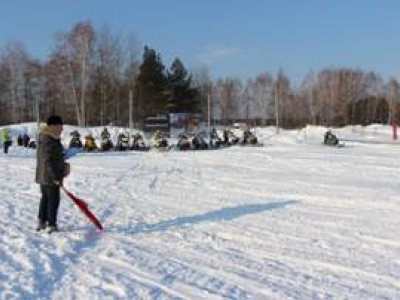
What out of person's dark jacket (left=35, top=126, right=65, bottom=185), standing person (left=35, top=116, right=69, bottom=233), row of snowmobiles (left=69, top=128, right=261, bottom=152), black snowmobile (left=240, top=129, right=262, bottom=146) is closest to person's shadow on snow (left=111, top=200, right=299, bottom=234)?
standing person (left=35, top=116, right=69, bottom=233)

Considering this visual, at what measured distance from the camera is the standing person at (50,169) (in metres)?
8.35

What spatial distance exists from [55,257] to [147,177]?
947cm

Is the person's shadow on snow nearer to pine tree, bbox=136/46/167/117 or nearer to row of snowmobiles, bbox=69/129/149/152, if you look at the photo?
row of snowmobiles, bbox=69/129/149/152

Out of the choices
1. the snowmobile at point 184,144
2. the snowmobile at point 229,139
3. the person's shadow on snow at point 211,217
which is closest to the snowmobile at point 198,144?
the snowmobile at point 184,144

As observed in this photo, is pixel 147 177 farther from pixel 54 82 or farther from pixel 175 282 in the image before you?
pixel 54 82

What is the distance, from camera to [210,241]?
7.92 meters

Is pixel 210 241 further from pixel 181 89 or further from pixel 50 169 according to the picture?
pixel 181 89

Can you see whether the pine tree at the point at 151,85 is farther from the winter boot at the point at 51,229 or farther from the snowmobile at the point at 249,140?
the winter boot at the point at 51,229

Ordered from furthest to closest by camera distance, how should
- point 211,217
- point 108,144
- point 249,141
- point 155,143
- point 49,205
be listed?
point 249,141 → point 108,144 → point 155,143 → point 211,217 → point 49,205

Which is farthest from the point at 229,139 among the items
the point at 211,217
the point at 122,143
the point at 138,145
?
the point at 211,217

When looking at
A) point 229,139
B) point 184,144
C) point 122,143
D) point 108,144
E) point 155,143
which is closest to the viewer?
point 155,143

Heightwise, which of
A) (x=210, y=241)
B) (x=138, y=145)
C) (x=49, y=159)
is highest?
(x=49, y=159)

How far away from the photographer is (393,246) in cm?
769

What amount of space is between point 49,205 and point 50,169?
0.50m
